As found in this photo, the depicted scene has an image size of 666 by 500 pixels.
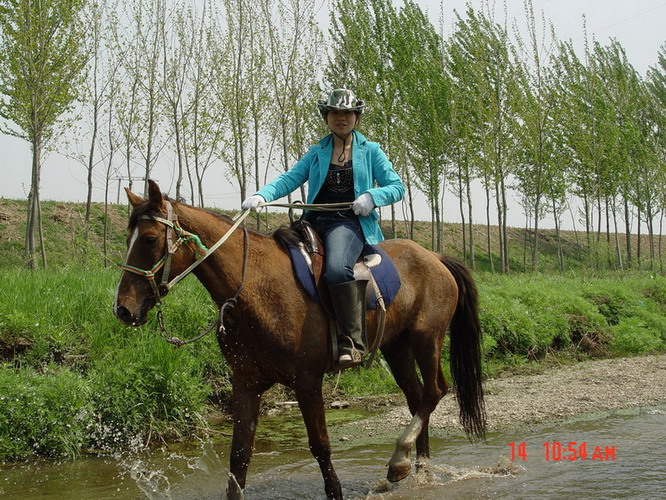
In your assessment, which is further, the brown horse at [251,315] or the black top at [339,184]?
the black top at [339,184]

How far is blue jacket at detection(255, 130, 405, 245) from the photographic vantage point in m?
5.05

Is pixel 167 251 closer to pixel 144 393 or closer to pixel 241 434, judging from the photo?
pixel 241 434

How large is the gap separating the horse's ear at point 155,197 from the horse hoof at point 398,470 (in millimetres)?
2577

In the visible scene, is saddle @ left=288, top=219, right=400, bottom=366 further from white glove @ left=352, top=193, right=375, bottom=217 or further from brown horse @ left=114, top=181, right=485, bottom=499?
white glove @ left=352, top=193, right=375, bottom=217

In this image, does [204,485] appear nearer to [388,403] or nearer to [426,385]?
[426,385]

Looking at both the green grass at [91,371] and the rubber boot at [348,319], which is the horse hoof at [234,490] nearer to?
the rubber boot at [348,319]


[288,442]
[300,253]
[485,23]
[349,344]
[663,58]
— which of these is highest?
[663,58]

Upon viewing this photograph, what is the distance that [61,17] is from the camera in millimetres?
14047

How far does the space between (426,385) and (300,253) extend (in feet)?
5.66

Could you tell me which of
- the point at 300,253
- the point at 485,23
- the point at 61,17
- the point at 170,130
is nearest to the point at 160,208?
the point at 300,253

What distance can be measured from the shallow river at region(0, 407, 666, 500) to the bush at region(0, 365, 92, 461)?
0.18 m

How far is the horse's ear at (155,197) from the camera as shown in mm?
3963

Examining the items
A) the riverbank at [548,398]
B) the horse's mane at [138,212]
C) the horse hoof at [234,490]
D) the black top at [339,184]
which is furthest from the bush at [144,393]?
the horse's mane at [138,212]

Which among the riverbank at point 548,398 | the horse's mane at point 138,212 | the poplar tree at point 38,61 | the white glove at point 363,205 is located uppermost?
the poplar tree at point 38,61
